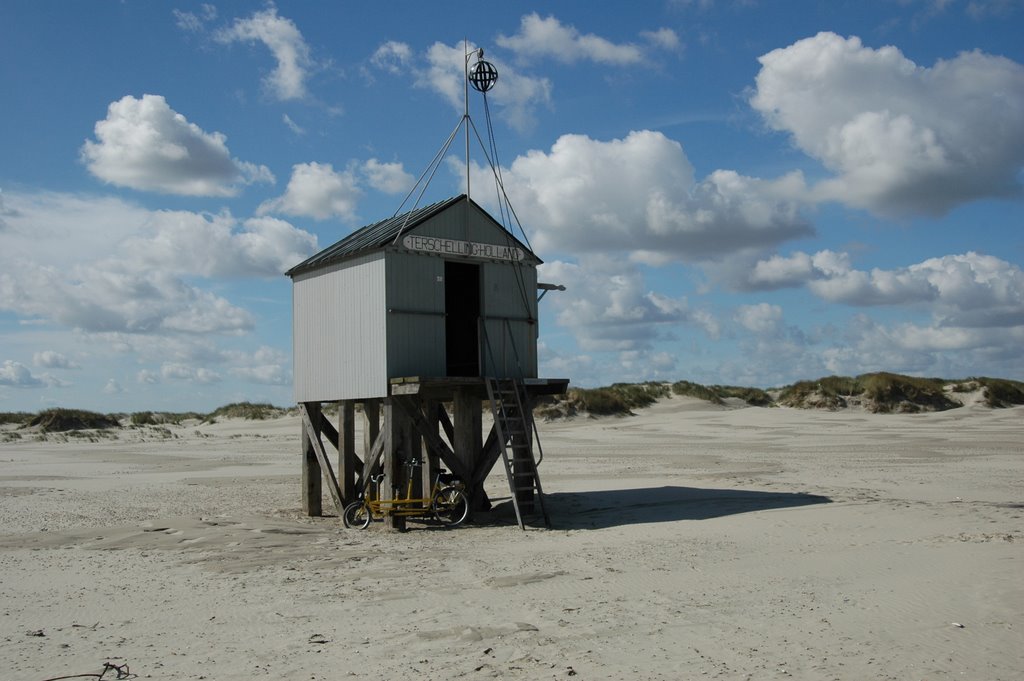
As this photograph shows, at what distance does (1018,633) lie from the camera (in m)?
8.03

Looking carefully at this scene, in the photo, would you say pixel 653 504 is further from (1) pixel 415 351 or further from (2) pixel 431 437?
(1) pixel 415 351

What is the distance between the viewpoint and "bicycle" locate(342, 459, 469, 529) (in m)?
15.8

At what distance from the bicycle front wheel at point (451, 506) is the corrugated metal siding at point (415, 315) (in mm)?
2082

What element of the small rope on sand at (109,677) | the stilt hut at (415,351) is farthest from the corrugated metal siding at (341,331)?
the small rope on sand at (109,677)

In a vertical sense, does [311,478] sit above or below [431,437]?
below

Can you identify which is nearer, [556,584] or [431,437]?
[556,584]

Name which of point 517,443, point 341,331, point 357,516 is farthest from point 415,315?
point 357,516

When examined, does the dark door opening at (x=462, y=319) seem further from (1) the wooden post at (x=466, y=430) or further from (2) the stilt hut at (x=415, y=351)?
(1) the wooden post at (x=466, y=430)

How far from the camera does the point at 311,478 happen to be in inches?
740

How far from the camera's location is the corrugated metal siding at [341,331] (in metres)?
16.4

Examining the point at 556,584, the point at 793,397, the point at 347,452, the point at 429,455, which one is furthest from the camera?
the point at 793,397

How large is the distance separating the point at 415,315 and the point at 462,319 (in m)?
3.94

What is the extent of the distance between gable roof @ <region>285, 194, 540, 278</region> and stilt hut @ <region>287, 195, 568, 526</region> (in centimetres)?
4

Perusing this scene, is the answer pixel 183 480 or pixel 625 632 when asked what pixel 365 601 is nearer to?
pixel 625 632
